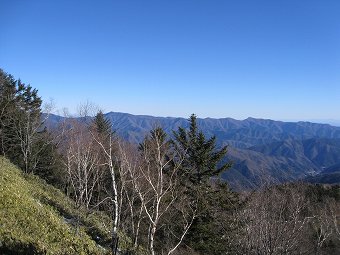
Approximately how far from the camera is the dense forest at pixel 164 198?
15719 millimetres

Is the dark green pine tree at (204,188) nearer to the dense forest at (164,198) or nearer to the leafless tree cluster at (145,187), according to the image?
the dense forest at (164,198)

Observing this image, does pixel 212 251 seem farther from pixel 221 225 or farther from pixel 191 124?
pixel 191 124

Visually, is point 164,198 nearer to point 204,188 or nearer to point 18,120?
point 204,188

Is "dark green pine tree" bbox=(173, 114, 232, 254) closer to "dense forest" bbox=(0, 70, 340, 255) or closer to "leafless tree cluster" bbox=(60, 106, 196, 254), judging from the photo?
"dense forest" bbox=(0, 70, 340, 255)

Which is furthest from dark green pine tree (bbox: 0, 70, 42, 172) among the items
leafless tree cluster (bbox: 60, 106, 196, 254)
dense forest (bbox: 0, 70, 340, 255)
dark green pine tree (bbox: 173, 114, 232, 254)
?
dark green pine tree (bbox: 173, 114, 232, 254)

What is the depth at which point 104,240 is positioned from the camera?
2344 cm

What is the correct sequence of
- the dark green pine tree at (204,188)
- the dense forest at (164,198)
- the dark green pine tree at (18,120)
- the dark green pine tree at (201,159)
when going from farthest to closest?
the dark green pine tree at (18,120), the dark green pine tree at (201,159), the dark green pine tree at (204,188), the dense forest at (164,198)

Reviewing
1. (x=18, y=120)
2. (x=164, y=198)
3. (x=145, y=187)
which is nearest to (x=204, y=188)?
(x=164, y=198)

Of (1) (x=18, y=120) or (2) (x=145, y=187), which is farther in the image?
(1) (x=18, y=120)

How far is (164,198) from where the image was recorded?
86.9ft

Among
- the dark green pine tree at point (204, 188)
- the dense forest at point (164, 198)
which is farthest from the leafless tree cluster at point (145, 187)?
the dark green pine tree at point (204, 188)

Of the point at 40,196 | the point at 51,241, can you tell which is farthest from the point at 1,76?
the point at 51,241

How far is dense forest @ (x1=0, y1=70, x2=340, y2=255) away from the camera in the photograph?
15719mm

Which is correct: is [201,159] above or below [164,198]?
above
